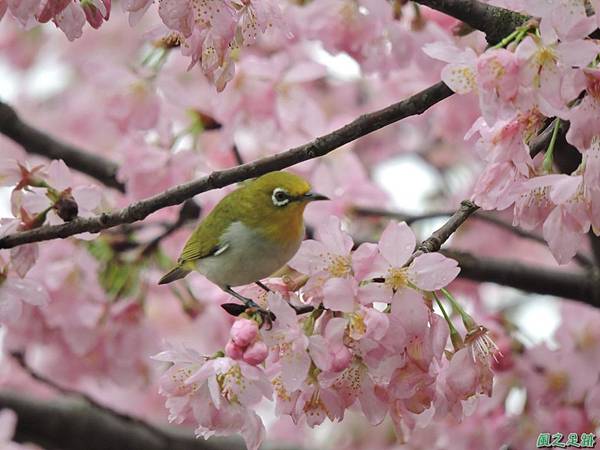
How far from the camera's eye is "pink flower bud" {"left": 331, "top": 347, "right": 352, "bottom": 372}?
4.99 ft

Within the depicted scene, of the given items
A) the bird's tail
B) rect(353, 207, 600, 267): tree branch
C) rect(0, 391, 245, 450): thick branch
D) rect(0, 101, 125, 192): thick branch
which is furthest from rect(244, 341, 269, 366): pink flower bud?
rect(0, 391, 245, 450): thick branch

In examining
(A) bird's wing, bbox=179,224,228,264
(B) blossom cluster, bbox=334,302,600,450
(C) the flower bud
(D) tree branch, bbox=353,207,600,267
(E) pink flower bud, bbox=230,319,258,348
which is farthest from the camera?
(D) tree branch, bbox=353,207,600,267

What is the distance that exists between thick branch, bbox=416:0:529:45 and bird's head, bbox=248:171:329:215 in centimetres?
59

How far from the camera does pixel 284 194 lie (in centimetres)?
217

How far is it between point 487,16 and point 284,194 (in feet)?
2.19

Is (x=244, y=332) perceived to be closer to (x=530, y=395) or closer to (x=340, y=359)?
(x=340, y=359)

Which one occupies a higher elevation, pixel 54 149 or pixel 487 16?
pixel 487 16

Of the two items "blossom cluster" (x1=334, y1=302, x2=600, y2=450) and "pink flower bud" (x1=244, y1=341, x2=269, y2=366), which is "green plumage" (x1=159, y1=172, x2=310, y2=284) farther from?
"blossom cluster" (x1=334, y1=302, x2=600, y2=450)

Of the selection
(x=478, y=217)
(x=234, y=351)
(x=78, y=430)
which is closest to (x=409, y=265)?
(x=234, y=351)

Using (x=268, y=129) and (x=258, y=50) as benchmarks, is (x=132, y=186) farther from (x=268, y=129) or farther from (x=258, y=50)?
(x=258, y=50)

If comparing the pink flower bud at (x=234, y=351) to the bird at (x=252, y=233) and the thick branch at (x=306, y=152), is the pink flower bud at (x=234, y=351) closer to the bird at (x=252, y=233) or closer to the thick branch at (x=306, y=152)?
the thick branch at (x=306, y=152)

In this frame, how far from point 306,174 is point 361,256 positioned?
5.35 feet

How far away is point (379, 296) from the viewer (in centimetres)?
154

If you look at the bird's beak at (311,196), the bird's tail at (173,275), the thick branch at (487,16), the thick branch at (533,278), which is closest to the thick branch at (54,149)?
the bird's tail at (173,275)
